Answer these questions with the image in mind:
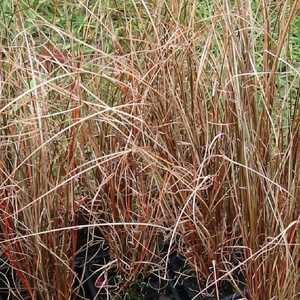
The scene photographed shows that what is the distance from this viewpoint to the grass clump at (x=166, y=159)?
1.40 metres

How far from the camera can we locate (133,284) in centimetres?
161

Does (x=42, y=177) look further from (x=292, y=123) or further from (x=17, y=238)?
(x=292, y=123)

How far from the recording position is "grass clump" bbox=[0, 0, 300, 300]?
1403mm

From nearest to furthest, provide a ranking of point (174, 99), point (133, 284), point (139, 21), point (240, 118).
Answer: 1. point (240, 118)
2. point (174, 99)
3. point (133, 284)
4. point (139, 21)

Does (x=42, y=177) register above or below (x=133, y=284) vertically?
above

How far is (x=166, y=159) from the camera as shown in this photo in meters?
1.52

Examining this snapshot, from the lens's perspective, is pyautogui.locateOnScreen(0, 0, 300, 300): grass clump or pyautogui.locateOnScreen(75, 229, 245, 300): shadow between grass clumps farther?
pyautogui.locateOnScreen(75, 229, 245, 300): shadow between grass clumps

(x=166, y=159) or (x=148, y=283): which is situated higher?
(x=166, y=159)

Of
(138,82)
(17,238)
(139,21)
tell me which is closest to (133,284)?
(17,238)

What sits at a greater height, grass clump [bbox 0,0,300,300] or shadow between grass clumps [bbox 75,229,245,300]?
grass clump [bbox 0,0,300,300]

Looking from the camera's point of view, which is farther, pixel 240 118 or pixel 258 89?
pixel 258 89

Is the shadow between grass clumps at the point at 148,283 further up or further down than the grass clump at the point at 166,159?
further down

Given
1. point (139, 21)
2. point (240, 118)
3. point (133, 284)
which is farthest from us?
point (139, 21)

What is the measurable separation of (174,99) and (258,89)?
17cm
